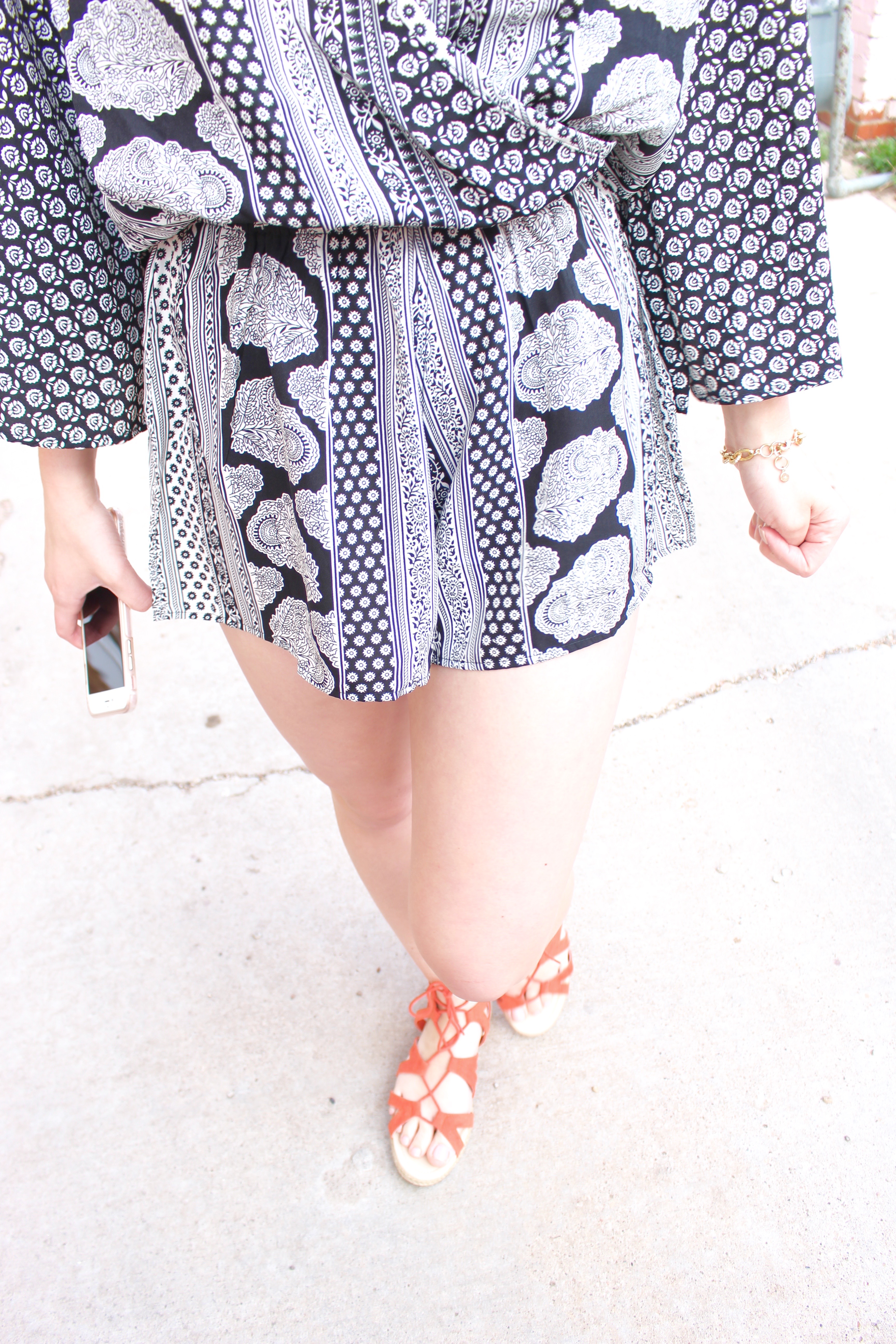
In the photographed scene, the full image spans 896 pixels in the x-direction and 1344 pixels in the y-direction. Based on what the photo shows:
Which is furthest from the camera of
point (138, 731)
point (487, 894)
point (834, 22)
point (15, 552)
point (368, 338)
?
point (834, 22)

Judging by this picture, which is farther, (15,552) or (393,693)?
(15,552)

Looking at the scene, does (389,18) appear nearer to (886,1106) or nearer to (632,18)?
(632,18)

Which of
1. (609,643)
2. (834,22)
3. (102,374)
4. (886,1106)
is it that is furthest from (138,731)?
(834,22)

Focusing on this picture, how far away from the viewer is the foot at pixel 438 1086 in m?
1.39

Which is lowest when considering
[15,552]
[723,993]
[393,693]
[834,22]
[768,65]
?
[723,993]

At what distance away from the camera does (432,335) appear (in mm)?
772

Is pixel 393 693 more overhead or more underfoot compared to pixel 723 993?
more overhead

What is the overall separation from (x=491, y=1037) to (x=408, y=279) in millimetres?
1227

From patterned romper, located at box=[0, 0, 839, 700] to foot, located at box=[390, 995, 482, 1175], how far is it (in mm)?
775

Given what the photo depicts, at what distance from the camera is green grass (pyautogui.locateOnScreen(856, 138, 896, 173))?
3.46 m

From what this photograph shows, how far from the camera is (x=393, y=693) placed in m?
0.88

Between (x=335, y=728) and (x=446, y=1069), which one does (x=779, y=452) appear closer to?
(x=335, y=728)

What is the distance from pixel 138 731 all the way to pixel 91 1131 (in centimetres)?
84
